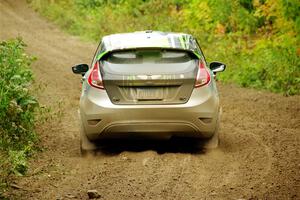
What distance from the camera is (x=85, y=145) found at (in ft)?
33.6

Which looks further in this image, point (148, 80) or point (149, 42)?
point (149, 42)

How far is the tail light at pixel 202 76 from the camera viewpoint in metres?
9.84

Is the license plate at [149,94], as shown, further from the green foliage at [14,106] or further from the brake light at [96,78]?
the green foliage at [14,106]

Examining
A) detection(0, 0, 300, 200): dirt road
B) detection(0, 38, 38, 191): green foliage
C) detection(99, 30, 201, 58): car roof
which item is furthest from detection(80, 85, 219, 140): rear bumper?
detection(0, 38, 38, 191): green foliage

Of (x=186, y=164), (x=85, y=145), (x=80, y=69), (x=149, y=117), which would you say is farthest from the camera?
(x=80, y=69)

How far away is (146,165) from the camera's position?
927 cm

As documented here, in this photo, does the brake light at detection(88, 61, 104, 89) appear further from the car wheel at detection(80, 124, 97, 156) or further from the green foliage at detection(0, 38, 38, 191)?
the green foliage at detection(0, 38, 38, 191)

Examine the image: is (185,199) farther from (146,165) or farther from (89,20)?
(89,20)

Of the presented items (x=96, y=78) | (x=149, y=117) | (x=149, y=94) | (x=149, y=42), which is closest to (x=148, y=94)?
(x=149, y=94)

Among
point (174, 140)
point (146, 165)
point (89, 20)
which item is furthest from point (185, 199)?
point (89, 20)

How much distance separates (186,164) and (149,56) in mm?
1575

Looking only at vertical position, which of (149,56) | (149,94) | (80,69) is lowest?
(80,69)

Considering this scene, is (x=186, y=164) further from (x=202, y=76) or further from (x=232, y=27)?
(x=232, y=27)

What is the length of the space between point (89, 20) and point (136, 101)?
2057 centimetres
